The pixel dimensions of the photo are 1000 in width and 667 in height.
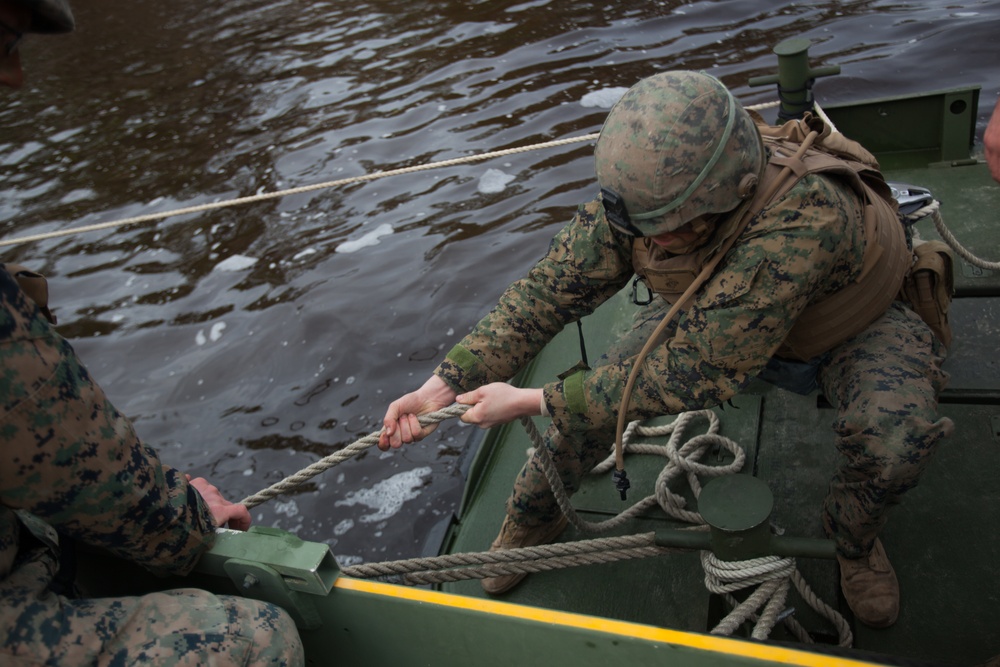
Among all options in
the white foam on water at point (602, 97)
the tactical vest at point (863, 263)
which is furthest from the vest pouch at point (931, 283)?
the white foam on water at point (602, 97)

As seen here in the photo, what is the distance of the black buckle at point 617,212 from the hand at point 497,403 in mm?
574

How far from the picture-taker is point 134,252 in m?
7.20

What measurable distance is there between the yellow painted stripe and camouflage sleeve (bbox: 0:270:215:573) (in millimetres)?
436

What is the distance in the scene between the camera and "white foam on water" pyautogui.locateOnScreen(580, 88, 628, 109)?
25.6 feet

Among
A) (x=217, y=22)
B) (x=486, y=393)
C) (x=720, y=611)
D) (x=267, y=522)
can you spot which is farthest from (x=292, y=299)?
(x=217, y=22)

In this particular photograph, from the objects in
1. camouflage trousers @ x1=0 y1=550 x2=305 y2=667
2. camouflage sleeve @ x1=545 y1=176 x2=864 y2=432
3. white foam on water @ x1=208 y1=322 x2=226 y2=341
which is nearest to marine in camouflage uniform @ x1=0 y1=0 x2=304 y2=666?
camouflage trousers @ x1=0 y1=550 x2=305 y2=667

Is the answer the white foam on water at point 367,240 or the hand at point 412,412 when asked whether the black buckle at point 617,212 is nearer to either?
the hand at point 412,412

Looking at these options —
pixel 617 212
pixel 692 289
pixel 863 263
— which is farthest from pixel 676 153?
pixel 863 263

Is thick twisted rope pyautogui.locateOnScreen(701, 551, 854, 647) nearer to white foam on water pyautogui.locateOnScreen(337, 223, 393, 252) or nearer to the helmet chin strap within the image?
the helmet chin strap

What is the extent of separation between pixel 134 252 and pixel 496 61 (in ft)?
14.2

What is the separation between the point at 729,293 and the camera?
7.58 ft

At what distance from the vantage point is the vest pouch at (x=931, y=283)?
2.62 metres

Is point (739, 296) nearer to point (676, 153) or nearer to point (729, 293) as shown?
point (729, 293)

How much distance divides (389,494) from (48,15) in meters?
3.21
